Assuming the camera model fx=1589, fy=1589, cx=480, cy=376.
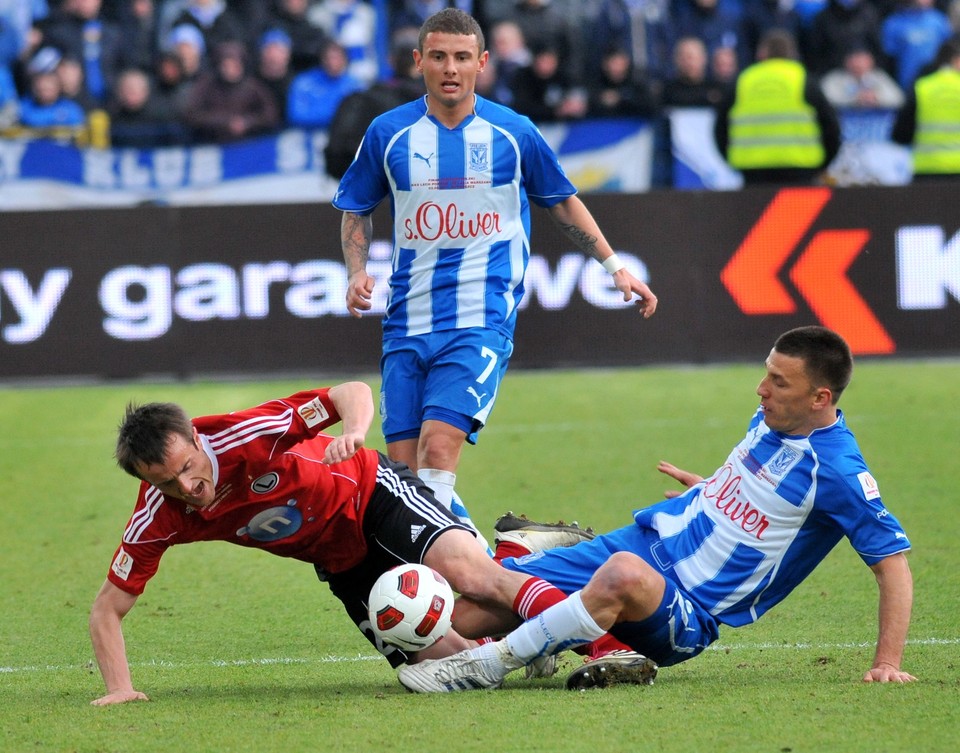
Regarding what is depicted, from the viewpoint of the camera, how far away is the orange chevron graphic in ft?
35.4

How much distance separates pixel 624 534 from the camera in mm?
5086

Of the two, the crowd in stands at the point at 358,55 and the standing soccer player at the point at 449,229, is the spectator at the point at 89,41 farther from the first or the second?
the standing soccer player at the point at 449,229

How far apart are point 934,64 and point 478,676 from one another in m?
9.37

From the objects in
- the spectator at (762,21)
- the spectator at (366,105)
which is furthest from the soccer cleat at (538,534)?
the spectator at (762,21)

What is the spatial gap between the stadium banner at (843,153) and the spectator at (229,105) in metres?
3.68

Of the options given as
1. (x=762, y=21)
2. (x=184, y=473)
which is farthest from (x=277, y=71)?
(x=184, y=473)

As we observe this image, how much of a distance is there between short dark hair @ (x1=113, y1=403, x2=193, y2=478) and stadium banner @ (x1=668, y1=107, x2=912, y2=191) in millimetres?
10032

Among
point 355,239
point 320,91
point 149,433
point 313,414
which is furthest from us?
point 320,91

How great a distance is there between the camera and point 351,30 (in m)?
15.7

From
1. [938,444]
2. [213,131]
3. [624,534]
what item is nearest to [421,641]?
[624,534]

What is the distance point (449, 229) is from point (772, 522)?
6.16 ft

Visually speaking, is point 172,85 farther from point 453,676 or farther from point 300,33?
point 453,676

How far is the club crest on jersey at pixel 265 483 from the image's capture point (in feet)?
15.4

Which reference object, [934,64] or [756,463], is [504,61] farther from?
[756,463]
